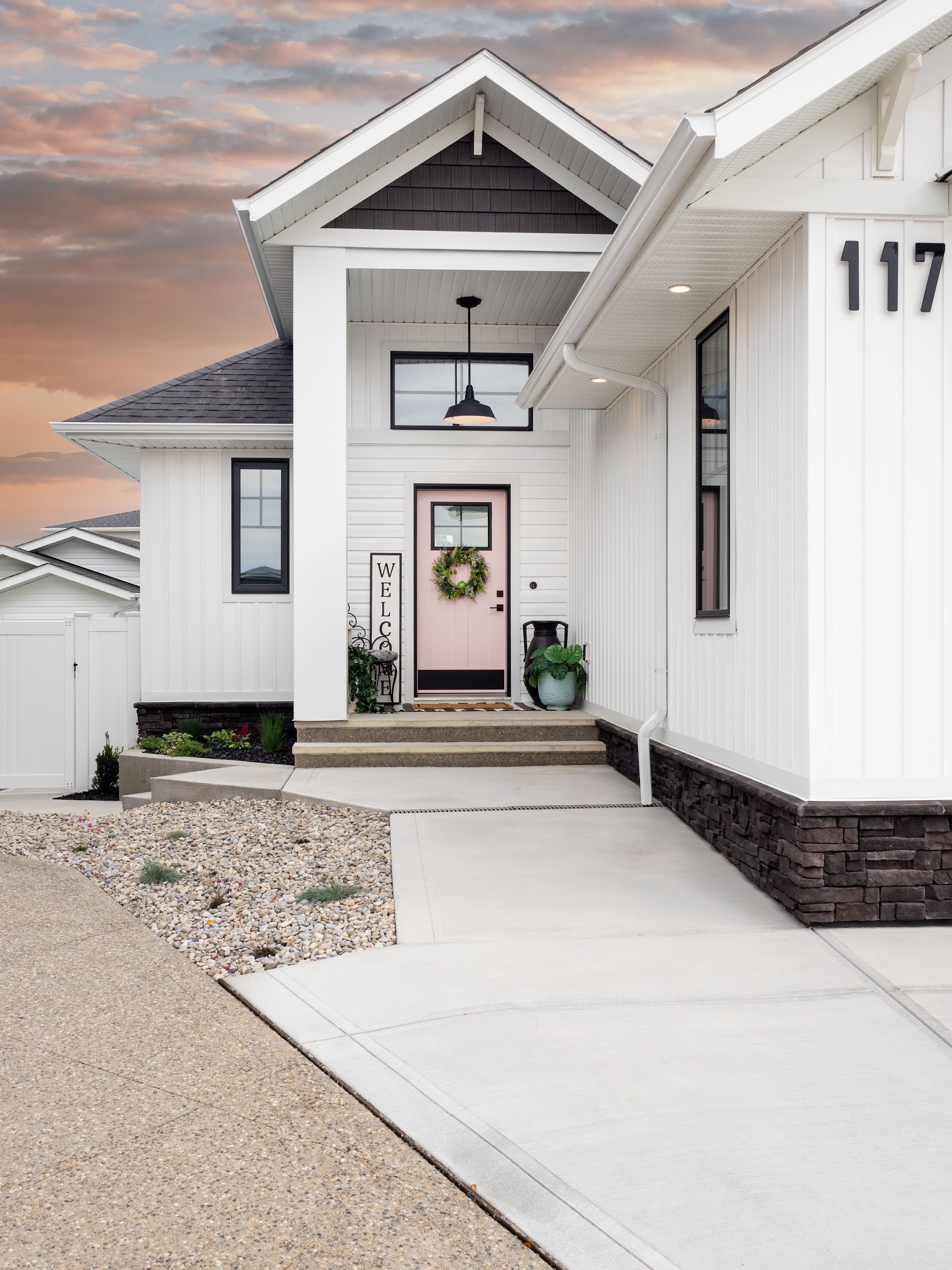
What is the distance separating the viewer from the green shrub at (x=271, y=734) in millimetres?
8938

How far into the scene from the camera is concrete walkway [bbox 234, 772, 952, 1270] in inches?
83.4

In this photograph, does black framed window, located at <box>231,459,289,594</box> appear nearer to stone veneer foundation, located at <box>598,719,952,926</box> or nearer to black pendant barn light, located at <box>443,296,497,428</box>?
black pendant barn light, located at <box>443,296,497,428</box>

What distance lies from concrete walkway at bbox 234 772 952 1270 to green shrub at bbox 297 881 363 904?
0.24 metres

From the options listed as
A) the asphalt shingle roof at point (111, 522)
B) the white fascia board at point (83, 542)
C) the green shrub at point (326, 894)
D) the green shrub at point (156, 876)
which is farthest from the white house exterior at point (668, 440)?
the asphalt shingle roof at point (111, 522)

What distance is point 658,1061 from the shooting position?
2.88 m

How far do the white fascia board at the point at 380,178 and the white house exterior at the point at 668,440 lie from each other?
0.02 m

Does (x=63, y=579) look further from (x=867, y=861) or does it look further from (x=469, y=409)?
(x=867, y=861)

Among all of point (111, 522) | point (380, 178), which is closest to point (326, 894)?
point (380, 178)

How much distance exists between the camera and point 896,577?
13.8 ft

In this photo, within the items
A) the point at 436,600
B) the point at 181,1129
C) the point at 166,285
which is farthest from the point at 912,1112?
the point at 166,285

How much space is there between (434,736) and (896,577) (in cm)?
463

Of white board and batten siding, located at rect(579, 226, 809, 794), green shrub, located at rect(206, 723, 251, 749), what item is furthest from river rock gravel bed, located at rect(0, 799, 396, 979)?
green shrub, located at rect(206, 723, 251, 749)

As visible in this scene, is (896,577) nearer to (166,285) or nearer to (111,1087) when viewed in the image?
(111,1087)

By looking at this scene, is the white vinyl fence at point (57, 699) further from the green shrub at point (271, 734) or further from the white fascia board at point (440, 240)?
the white fascia board at point (440, 240)
